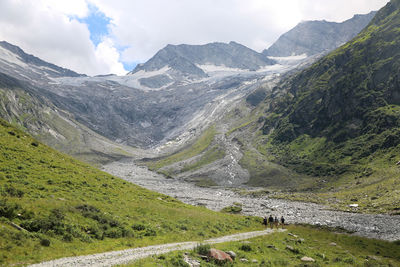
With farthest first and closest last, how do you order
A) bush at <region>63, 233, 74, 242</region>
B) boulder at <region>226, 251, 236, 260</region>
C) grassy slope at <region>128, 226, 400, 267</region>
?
boulder at <region>226, 251, 236, 260</region>
grassy slope at <region>128, 226, 400, 267</region>
bush at <region>63, 233, 74, 242</region>

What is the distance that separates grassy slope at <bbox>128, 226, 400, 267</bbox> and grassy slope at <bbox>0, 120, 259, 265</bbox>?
6.81 metres

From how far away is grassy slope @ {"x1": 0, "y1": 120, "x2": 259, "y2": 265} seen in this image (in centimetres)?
2080

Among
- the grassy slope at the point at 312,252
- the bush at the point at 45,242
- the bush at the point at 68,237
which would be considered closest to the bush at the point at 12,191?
the bush at the point at 68,237

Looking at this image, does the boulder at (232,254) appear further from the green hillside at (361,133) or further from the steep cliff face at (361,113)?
the steep cliff face at (361,113)

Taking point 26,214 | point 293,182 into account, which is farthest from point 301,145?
point 26,214

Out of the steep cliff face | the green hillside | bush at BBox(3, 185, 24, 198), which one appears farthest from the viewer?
the steep cliff face

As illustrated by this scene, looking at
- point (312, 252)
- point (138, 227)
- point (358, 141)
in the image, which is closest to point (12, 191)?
point (138, 227)

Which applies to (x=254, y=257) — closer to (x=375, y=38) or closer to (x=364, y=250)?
(x=364, y=250)

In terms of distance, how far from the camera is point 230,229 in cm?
4469

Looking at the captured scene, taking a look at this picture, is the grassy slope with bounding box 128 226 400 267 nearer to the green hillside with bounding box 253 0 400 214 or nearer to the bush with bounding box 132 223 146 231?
the bush with bounding box 132 223 146 231

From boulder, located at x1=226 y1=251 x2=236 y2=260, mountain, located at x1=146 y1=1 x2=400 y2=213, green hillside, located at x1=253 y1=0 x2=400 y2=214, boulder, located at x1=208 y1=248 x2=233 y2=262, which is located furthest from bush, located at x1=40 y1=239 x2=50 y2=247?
green hillside, located at x1=253 y1=0 x2=400 y2=214

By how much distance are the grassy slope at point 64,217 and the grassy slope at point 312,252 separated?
6.81m

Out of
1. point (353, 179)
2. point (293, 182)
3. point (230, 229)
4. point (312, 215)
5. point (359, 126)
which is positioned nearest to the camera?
point (230, 229)

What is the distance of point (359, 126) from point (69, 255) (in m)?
178
